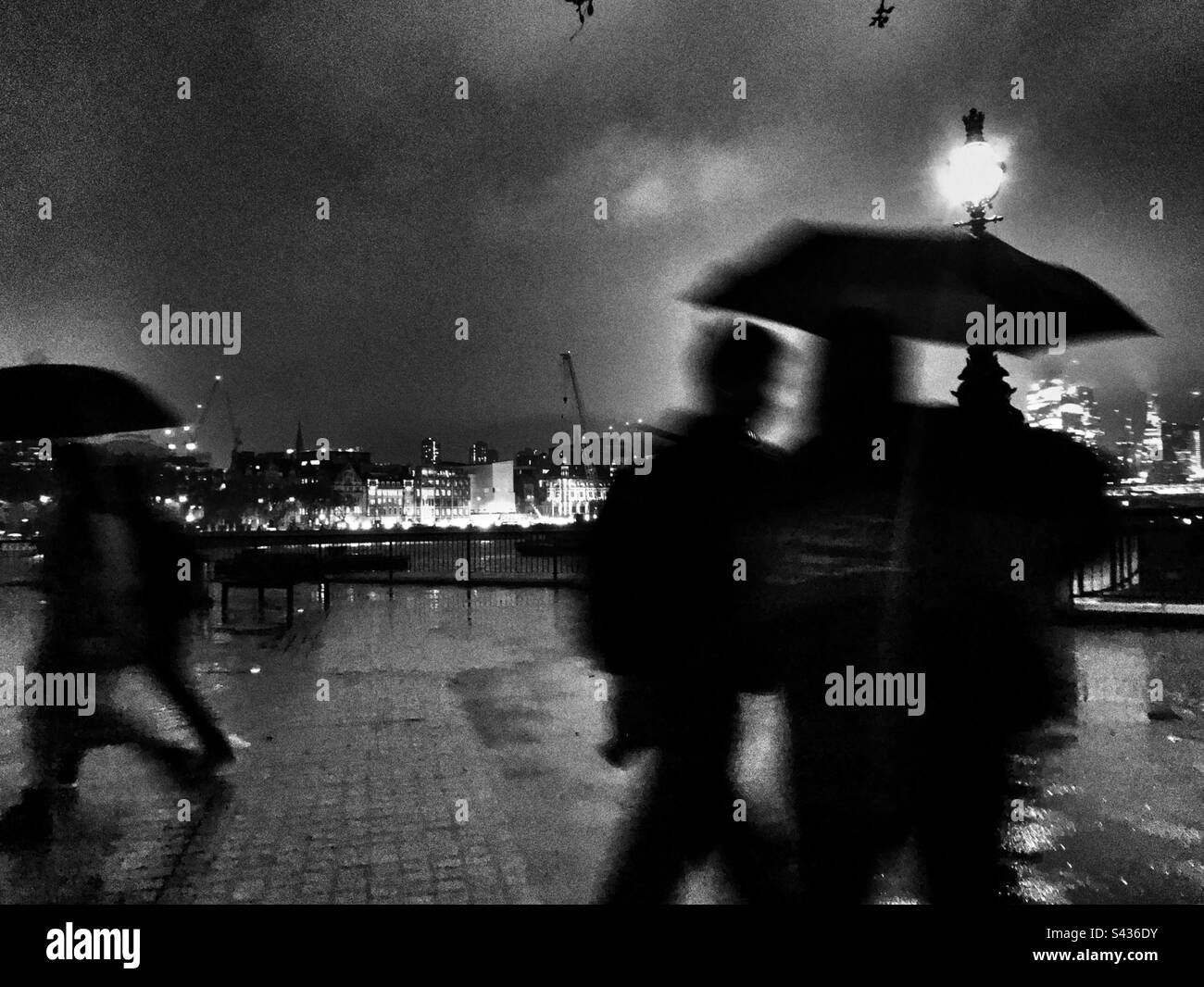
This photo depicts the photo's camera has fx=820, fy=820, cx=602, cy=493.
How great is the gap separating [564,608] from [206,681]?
5998mm

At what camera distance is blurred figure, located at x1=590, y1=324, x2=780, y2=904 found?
110 inches

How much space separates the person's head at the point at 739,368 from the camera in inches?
120

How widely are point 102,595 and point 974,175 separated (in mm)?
5795

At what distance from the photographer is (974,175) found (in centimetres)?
516

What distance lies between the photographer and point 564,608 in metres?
13.0

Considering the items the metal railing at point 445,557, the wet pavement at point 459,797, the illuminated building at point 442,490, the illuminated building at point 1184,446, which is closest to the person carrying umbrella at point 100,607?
the wet pavement at point 459,797

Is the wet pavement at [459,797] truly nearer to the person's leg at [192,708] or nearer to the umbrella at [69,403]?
the person's leg at [192,708]

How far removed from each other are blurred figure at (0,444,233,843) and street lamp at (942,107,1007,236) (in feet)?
17.1

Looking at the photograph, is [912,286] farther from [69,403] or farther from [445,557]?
[445,557]

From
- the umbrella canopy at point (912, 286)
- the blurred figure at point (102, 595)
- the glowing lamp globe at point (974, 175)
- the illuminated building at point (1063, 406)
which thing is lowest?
the blurred figure at point (102, 595)

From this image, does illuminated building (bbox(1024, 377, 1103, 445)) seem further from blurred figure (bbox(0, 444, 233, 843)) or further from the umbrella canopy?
blurred figure (bbox(0, 444, 233, 843))

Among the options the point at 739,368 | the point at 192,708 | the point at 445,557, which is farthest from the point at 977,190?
the point at 445,557

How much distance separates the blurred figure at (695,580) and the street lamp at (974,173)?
2959mm
